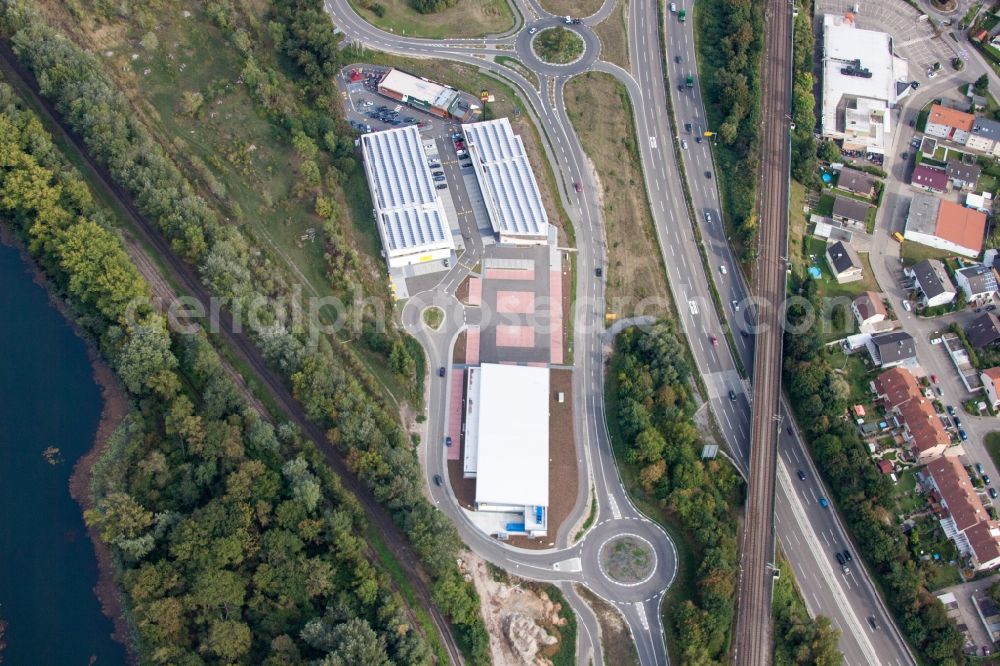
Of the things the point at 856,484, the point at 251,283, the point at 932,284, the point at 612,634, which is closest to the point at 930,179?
the point at 932,284

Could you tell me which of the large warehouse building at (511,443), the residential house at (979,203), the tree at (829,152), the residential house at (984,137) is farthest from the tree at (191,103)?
the residential house at (984,137)

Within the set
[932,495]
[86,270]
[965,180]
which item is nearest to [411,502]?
[86,270]

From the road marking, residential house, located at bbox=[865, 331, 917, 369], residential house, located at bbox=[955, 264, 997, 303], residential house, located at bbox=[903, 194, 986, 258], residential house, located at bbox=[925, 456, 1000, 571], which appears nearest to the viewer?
the road marking

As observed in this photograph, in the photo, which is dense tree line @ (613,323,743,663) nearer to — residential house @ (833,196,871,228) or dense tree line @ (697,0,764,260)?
dense tree line @ (697,0,764,260)

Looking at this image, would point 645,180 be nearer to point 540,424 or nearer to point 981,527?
point 540,424

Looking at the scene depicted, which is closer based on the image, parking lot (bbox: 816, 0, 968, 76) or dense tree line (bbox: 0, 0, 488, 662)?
dense tree line (bbox: 0, 0, 488, 662)

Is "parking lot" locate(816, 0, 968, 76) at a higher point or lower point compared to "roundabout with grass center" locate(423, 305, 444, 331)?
higher

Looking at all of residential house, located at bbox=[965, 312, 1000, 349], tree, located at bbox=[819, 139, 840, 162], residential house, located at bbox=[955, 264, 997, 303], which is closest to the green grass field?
tree, located at bbox=[819, 139, 840, 162]
